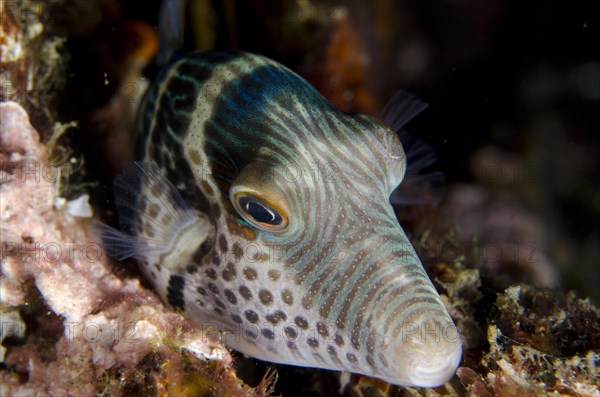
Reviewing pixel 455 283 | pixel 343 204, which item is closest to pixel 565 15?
pixel 455 283

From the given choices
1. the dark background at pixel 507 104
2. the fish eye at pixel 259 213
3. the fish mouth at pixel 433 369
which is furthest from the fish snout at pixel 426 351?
the dark background at pixel 507 104

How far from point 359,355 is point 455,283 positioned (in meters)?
1.04

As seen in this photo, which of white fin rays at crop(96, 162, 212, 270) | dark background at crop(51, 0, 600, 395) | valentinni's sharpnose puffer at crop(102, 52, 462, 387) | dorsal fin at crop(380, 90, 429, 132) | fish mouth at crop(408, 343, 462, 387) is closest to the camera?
fish mouth at crop(408, 343, 462, 387)

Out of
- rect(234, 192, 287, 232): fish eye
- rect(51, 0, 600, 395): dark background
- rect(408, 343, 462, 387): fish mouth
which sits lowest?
rect(51, 0, 600, 395): dark background

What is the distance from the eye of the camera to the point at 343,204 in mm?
2438

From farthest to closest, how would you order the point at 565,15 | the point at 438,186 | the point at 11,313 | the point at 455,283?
the point at 565,15 < the point at 438,186 < the point at 455,283 < the point at 11,313

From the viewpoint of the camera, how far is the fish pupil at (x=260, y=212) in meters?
2.34

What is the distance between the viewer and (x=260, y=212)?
238cm

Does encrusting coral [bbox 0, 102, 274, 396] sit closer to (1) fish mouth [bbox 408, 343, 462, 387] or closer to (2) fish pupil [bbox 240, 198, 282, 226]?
(2) fish pupil [bbox 240, 198, 282, 226]

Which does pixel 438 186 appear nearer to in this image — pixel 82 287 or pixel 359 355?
pixel 359 355

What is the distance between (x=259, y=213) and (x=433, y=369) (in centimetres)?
106

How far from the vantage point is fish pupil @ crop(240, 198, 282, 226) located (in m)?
2.34

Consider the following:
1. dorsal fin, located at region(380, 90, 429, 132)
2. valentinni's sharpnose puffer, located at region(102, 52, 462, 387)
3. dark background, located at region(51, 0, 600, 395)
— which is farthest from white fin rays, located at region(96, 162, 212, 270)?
dark background, located at region(51, 0, 600, 395)

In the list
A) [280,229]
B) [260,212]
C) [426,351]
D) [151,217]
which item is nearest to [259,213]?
[260,212]
